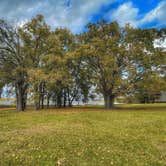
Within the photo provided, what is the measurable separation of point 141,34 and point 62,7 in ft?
31.1

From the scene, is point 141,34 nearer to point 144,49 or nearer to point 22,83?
point 144,49

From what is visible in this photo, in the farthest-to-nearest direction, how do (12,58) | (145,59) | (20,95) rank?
(20,95)
(12,58)
(145,59)

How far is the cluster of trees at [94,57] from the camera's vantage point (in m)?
19.8

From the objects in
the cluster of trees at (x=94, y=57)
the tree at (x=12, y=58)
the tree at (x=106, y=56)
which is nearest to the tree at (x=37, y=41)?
the cluster of trees at (x=94, y=57)

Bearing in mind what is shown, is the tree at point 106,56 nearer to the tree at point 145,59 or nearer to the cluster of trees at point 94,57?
the cluster of trees at point 94,57

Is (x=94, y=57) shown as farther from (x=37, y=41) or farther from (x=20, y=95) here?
(x=20, y=95)

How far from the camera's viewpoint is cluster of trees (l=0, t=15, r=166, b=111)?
19788 mm

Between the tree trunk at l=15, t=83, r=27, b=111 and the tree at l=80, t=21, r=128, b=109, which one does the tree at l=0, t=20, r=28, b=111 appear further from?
the tree at l=80, t=21, r=128, b=109

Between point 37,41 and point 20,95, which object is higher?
point 37,41

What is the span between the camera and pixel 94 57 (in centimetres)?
2177

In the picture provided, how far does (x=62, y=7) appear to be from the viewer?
18.3m

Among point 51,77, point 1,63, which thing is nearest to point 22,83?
point 1,63

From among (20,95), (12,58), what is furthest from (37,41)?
(20,95)

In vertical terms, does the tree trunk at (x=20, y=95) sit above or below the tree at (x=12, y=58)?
below
